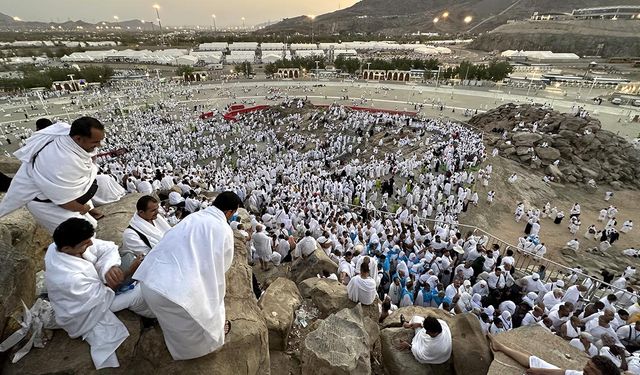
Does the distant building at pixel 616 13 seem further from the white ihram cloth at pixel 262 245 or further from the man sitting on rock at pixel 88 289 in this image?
the man sitting on rock at pixel 88 289

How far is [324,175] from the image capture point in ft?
55.5

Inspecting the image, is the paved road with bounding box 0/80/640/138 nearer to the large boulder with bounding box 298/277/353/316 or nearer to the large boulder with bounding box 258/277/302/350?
the large boulder with bounding box 298/277/353/316

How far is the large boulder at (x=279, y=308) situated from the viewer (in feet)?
14.4

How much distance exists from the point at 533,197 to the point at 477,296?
1239 centimetres

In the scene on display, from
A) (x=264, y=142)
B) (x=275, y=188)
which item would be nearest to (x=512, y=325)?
(x=275, y=188)

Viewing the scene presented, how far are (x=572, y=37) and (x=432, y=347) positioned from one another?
302 feet

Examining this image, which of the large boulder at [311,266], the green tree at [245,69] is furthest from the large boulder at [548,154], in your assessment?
the green tree at [245,69]

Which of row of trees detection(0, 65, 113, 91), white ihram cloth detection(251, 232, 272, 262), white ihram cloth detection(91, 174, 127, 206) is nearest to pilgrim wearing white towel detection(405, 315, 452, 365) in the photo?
white ihram cloth detection(251, 232, 272, 262)

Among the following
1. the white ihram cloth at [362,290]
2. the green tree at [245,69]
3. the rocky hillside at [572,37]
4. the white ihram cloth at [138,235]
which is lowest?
the white ihram cloth at [362,290]

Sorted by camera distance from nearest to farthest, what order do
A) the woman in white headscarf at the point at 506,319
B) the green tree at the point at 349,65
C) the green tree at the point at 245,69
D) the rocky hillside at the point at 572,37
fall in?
1. the woman in white headscarf at the point at 506,319
2. the green tree at the point at 349,65
3. the green tree at the point at 245,69
4. the rocky hillside at the point at 572,37

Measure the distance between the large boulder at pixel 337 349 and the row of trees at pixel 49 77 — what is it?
187 ft

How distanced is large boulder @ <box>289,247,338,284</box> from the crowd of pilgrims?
8.5 inches

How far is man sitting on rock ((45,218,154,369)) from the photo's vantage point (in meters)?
2.44

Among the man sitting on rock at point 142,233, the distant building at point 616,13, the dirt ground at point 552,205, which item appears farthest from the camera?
the distant building at point 616,13
